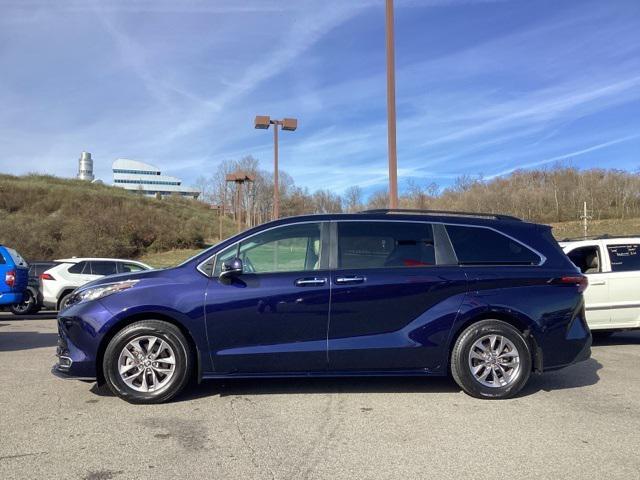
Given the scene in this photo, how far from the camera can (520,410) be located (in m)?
4.95

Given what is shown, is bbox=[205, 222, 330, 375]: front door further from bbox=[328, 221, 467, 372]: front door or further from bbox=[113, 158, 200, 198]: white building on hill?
bbox=[113, 158, 200, 198]: white building on hill

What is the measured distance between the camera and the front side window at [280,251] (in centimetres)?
532

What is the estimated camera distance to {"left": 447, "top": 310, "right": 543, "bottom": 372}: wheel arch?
5336 mm

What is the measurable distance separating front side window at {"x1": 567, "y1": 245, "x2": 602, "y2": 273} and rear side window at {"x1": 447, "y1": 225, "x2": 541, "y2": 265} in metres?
3.65

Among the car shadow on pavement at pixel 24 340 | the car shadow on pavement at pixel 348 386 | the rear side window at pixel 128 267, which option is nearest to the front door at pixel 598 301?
the car shadow on pavement at pixel 348 386

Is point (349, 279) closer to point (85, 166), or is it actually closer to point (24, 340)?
point (24, 340)

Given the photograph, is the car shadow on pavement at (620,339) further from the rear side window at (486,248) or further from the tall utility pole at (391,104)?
the tall utility pole at (391,104)

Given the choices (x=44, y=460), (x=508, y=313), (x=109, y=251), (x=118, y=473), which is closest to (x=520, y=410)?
(x=508, y=313)

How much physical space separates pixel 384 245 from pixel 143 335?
100 inches

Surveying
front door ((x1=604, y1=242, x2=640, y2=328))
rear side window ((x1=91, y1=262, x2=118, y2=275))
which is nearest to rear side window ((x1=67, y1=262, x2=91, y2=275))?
rear side window ((x1=91, y1=262, x2=118, y2=275))

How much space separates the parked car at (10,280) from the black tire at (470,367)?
8.55 meters

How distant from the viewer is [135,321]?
511 cm

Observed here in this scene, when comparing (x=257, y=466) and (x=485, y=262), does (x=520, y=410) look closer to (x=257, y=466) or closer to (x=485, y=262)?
(x=485, y=262)

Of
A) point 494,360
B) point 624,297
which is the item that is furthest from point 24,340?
point 624,297
